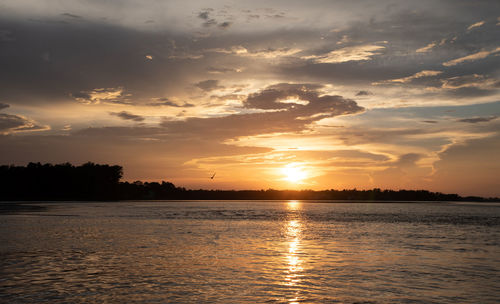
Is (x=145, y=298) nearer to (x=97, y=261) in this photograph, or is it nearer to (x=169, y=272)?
(x=169, y=272)

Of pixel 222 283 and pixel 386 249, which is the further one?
pixel 386 249

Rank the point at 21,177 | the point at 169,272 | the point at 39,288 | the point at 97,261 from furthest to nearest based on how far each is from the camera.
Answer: the point at 21,177
the point at 97,261
the point at 169,272
the point at 39,288

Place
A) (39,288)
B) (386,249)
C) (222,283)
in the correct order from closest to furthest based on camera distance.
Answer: (39,288) < (222,283) < (386,249)

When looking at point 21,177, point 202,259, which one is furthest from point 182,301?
point 21,177

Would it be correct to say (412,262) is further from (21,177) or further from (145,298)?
(21,177)

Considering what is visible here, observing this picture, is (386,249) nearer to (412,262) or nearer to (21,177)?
(412,262)

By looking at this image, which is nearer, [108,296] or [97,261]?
[108,296]

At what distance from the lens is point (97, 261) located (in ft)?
92.3

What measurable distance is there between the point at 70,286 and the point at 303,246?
21.5 m

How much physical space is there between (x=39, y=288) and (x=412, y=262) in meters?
22.2

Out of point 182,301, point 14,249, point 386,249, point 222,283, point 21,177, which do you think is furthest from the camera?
point 21,177

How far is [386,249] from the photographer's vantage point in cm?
3619

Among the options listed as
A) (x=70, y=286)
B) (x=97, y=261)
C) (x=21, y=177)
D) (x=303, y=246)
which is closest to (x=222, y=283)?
(x=70, y=286)

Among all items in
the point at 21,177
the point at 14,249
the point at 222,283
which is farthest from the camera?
the point at 21,177
